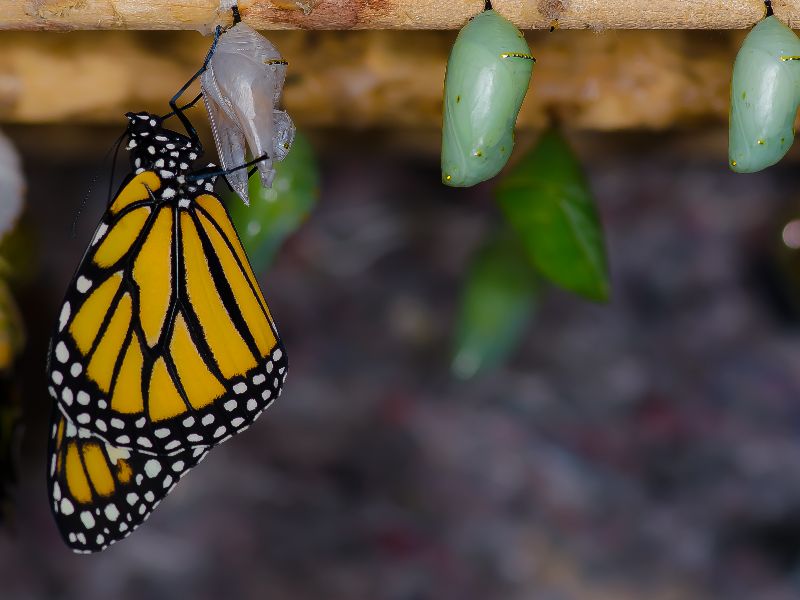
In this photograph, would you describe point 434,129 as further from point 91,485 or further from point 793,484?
point 793,484

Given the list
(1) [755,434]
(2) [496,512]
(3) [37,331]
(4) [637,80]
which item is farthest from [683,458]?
(3) [37,331]

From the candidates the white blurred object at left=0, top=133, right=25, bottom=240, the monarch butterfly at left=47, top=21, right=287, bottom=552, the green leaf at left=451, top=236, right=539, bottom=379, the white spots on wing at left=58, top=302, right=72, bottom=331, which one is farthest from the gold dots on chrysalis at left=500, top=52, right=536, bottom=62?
the white blurred object at left=0, top=133, right=25, bottom=240

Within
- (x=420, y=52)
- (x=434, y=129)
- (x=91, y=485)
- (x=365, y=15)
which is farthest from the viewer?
(x=434, y=129)

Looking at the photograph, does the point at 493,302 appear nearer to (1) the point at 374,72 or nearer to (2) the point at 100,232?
(1) the point at 374,72

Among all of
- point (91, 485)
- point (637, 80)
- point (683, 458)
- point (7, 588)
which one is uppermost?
point (637, 80)

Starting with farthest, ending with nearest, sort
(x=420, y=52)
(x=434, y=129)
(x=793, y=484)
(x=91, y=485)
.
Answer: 1. (x=793, y=484)
2. (x=434, y=129)
3. (x=420, y=52)
4. (x=91, y=485)

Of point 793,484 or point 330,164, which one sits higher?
point 330,164

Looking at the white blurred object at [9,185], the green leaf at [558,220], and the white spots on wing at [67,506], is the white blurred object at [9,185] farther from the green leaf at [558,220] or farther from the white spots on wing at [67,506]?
the green leaf at [558,220]
